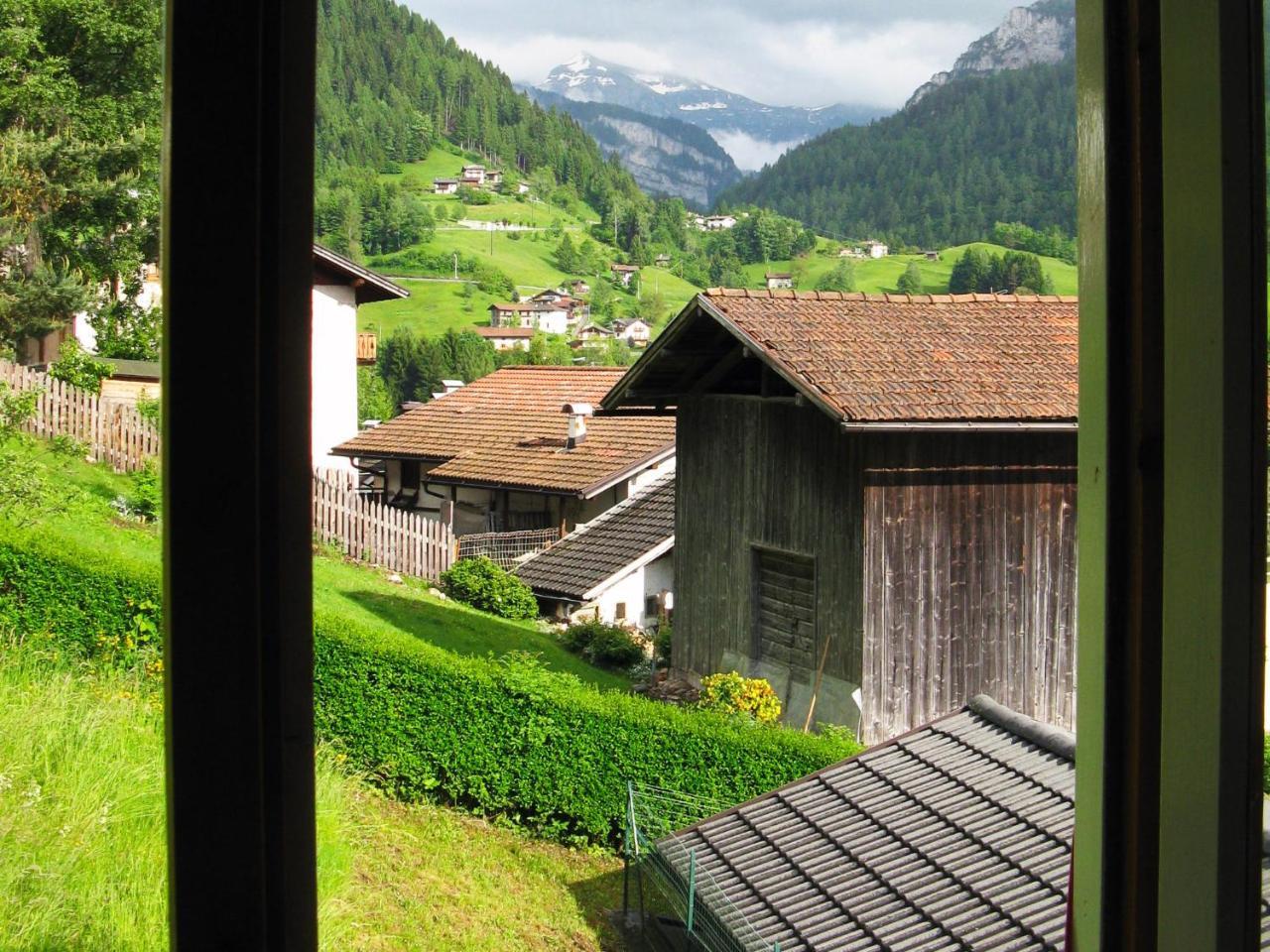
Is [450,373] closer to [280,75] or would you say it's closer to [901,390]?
[901,390]

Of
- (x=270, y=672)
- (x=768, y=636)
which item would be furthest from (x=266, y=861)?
(x=768, y=636)

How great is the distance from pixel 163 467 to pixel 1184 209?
0.35 m

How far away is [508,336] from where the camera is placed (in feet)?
133

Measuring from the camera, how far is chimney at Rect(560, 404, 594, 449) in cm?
1394

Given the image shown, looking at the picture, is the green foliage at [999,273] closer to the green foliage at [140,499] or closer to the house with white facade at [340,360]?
the house with white facade at [340,360]

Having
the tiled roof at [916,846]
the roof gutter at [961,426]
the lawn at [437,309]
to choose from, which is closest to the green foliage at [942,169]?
the roof gutter at [961,426]

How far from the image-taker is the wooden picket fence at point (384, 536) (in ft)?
41.4

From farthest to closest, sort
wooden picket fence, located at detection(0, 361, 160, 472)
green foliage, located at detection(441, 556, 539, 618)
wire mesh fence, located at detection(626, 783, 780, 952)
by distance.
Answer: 1. green foliage, located at detection(441, 556, 539, 618)
2. wooden picket fence, located at detection(0, 361, 160, 472)
3. wire mesh fence, located at detection(626, 783, 780, 952)

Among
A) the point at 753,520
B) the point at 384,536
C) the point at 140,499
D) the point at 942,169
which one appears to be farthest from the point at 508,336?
the point at 753,520

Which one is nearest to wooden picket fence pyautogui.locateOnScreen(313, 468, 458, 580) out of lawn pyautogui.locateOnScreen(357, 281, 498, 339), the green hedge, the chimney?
the chimney

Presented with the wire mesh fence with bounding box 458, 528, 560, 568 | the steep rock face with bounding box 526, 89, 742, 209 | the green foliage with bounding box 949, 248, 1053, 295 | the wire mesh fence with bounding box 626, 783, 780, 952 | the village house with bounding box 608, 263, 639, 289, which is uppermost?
the steep rock face with bounding box 526, 89, 742, 209

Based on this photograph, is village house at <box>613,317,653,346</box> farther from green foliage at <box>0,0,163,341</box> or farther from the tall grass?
the tall grass

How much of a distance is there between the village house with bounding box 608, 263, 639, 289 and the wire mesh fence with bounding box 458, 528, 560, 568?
3760cm

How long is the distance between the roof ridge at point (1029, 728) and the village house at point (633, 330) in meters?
43.9
